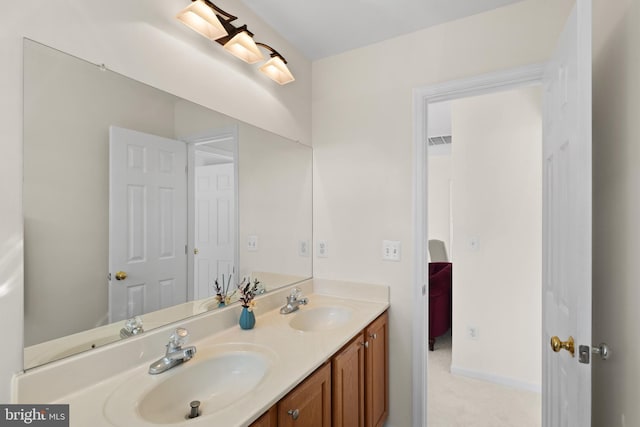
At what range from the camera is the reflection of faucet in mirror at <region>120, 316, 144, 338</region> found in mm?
1155

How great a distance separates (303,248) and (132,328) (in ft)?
4.01

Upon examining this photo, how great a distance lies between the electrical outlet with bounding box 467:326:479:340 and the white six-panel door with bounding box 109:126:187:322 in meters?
2.46

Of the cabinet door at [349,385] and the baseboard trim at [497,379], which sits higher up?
the cabinet door at [349,385]

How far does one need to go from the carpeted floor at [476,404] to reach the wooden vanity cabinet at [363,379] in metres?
0.56

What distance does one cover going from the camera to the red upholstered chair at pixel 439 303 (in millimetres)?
3277

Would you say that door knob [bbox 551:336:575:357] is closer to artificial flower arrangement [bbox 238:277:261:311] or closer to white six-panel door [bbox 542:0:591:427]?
white six-panel door [bbox 542:0:591:427]

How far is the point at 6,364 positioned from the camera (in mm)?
866

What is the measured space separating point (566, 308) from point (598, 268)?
25 centimetres

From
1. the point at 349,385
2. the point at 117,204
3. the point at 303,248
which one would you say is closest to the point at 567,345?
the point at 349,385

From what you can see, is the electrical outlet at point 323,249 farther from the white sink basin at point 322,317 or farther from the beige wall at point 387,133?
the white sink basin at point 322,317

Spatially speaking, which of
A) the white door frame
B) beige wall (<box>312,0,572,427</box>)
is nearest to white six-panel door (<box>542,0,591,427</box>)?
beige wall (<box>312,0,572,427</box>)

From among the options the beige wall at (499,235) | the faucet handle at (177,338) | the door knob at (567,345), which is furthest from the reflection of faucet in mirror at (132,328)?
the beige wall at (499,235)

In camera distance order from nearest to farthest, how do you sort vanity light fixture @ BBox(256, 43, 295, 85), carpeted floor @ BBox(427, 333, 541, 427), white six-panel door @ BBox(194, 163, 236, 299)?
white six-panel door @ BBox(194, 163, 236, 299), vanity light fixture @ BBox(256, 43, 295, 85), carpeted floor @ BBox(427, 333, 541, 427)

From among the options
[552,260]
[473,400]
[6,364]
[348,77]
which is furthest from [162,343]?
[473,400]
